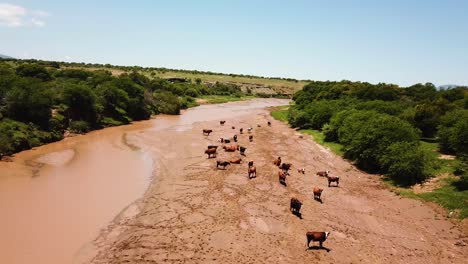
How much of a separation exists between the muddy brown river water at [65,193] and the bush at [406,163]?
18288mm

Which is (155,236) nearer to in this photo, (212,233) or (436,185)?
(212,233)

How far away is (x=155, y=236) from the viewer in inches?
774

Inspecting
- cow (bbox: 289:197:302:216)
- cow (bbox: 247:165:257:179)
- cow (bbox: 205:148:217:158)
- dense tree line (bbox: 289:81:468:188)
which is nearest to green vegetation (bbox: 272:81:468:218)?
dense tree line (bbox: 289:81:468:188)

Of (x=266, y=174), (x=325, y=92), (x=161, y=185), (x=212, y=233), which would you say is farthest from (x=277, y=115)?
(x=212, y=233)

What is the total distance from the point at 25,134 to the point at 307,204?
29.5 metres

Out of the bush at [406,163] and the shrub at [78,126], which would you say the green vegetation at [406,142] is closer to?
the bush at [406,163]

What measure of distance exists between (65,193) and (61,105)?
1153 inches

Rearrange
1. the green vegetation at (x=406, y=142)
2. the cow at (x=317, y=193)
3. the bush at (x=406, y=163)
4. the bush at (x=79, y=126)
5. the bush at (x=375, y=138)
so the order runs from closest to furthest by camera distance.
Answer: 1. the cow at (x=317, y=193)
2. the green vegetation at (x=406, y=142)
3. the bush at (x=406, y=163)
4. the bush at (x=375, y=138)
5. the bush at (x=79, y=126)

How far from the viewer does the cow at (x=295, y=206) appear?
23203mm

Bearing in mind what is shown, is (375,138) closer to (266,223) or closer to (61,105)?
(266,223)

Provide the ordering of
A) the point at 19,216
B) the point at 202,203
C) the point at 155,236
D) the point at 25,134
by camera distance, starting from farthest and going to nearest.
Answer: the point at 25,134 < the point at 202,203 < the point at 19,216 < the point at 155,236

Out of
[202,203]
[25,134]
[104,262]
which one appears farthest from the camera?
[25,134]

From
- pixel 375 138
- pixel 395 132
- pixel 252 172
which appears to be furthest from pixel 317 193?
pixel 395 132

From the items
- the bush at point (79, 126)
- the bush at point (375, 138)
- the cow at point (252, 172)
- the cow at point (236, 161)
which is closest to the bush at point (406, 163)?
the bush at point (375, 138)
